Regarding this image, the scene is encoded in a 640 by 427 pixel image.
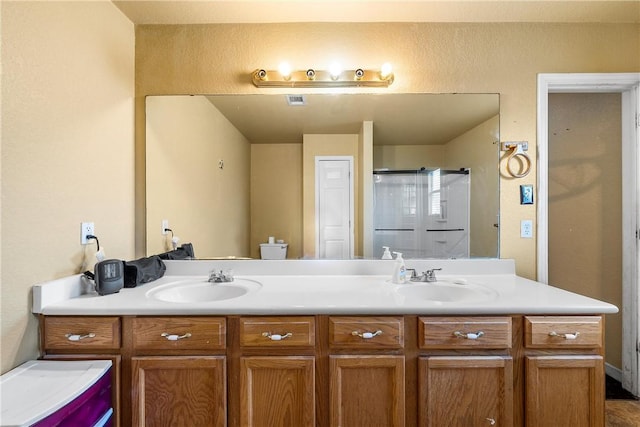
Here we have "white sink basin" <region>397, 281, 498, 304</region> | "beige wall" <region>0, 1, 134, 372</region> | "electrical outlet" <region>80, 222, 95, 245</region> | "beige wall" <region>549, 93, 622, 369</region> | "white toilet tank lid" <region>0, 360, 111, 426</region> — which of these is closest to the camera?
"white toilet tank lid" <region>0, 360, 111, 426</region>

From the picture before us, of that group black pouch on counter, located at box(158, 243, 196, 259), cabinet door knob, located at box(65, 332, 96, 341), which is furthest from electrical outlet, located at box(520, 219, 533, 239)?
cabinet door knob, located at box(65, 332, 96, 341)

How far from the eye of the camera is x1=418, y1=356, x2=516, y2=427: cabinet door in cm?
117

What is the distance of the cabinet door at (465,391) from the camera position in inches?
45.9

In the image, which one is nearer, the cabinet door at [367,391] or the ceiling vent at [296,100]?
the cabinet door at [367,391]

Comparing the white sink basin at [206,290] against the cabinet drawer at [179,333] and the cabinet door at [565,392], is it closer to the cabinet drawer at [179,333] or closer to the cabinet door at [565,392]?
the cabinet drawer at [179,333]

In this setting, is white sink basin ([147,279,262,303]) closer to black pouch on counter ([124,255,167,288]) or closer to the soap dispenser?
black pouch on counter ([124,255,167,288])

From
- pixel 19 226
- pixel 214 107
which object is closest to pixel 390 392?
pixel 19 226

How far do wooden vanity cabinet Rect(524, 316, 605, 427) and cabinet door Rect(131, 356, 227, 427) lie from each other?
1.24 metres

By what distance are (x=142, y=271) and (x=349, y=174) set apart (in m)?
1.27

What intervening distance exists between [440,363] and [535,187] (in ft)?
4.25

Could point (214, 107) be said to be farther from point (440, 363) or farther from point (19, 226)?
point (440, 363)

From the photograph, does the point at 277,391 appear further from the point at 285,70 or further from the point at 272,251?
Result: the point at 285,70

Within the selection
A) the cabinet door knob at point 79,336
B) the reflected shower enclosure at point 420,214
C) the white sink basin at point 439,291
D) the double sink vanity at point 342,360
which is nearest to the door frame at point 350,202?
the reflected shower enclosure at point 420,214

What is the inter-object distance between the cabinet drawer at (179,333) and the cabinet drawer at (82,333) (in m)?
0.09
